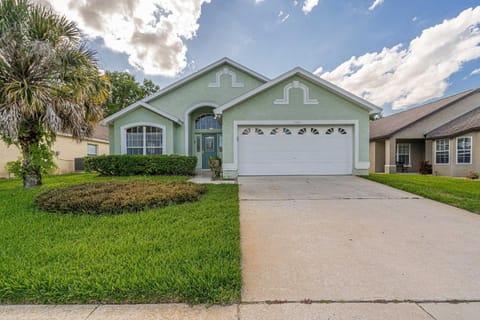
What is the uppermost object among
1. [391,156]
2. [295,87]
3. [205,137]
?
[295,87]

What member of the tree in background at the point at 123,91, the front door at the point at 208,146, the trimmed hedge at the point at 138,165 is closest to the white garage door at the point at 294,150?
the trimmed hedge at the point at 138,165

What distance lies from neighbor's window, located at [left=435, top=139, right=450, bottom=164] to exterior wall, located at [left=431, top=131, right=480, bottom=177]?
243 millimetres

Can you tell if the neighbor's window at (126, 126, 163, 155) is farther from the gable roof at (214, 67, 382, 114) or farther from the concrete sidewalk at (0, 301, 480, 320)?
the concrete sidewalk at (0, 301, 480, 320)

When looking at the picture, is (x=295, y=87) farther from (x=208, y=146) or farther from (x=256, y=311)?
(x=256, y=311)

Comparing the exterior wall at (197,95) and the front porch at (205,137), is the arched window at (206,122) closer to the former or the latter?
the front porch at (205,137)

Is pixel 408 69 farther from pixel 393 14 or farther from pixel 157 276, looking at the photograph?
pixel 157 276

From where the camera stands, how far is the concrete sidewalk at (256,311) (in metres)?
2.01

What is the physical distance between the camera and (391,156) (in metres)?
15.5

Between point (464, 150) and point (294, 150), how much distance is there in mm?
11432

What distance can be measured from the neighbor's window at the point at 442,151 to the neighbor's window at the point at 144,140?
1832 centimetres

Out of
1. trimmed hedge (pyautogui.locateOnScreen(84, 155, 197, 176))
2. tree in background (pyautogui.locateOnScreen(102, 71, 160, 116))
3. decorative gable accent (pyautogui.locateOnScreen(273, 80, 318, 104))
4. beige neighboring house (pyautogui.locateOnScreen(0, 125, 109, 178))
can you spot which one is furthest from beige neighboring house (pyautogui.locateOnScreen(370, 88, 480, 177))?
tree in background (pyautogui.locateOnScreen(102, 71, 160, 116))

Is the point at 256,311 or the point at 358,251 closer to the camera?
the point at 256,311

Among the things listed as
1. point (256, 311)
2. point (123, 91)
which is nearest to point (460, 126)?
point (256, 311)

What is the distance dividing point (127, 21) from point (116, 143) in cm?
679
